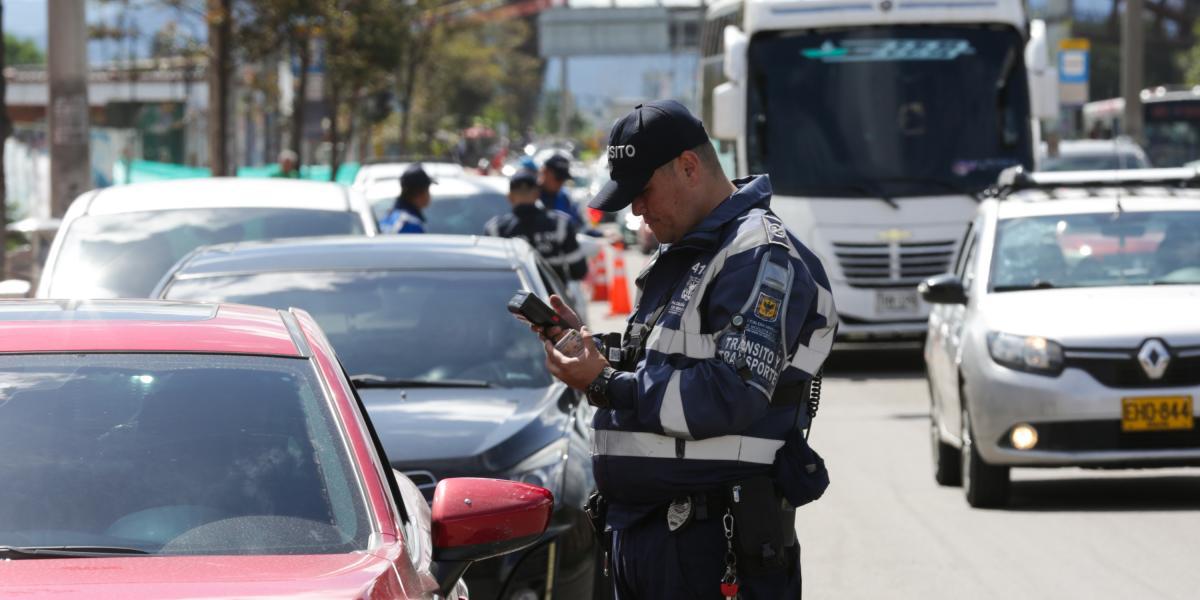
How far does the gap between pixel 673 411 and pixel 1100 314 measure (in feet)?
20.9

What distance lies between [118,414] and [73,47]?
15.4 metres

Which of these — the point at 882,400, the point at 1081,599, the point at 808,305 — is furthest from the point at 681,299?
the point at 882,400

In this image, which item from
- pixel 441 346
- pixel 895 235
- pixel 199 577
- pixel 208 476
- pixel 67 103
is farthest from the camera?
pixel 67 103

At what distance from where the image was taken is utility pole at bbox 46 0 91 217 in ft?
63.3

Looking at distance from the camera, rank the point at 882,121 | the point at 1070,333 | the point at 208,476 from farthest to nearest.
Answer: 1. the point at 882,121
2. the point at 1070,333
3. the point at 208,476

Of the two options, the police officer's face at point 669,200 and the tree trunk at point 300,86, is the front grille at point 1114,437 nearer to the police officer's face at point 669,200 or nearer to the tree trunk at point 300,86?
the police officer's face at point 669,200

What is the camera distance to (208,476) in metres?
4.54

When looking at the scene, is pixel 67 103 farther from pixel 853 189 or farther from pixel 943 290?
pixel 943 290

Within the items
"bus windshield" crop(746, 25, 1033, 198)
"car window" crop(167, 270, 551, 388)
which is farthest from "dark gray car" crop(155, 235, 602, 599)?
"bus windshield" crop(746, 25, 1033, 198)

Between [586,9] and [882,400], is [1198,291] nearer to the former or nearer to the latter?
[882,400]

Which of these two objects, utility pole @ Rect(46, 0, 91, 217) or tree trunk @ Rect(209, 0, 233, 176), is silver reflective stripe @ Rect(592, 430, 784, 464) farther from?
tree trunk @ Rect(209, 0, 233, 176)

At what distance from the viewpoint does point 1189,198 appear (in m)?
11.7

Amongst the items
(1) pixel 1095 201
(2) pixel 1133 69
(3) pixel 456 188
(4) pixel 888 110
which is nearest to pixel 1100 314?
(1) pixel 1095 201

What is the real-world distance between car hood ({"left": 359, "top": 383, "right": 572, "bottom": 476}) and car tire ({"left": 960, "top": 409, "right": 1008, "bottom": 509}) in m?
3.26
